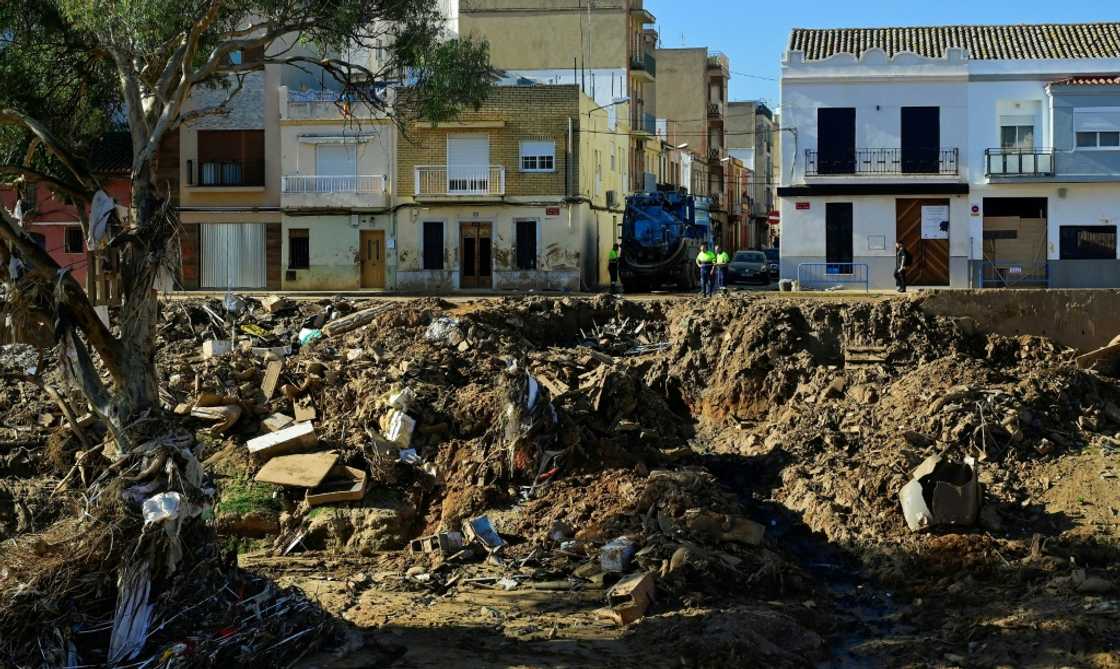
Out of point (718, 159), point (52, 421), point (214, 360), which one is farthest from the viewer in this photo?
point (718, 159)

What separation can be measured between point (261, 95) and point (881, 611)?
33.8 meters

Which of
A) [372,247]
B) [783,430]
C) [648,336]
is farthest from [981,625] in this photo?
[372,247]

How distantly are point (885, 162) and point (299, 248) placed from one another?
1913 cm

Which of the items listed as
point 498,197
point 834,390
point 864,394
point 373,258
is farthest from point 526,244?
point 864,394

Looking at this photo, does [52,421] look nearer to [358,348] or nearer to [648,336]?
[358,348]

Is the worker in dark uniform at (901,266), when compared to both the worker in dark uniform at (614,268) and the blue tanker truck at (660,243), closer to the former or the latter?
the blue tanker truck at (660,243)

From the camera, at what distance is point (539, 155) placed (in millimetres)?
44000

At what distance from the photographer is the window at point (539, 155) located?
43906 mm

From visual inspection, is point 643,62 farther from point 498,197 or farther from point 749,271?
point 498,197

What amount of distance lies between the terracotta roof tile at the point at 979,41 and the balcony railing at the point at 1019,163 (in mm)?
2879

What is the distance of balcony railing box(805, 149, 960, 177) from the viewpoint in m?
40.7

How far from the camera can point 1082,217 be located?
40.6m

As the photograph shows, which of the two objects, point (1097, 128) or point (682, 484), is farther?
point (1097, 128)

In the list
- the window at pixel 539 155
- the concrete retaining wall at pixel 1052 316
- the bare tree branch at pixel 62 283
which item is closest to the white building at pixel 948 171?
the window at pixel 539 155
